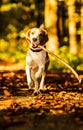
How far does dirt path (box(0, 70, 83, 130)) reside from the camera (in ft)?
24.2

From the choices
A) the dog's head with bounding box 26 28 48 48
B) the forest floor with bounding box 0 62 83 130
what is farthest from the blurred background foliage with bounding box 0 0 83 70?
the dog's head with bounding box 26 28 48 48

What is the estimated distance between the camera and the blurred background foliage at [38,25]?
23.0 meters

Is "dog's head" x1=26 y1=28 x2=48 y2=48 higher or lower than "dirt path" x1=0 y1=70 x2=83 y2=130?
higher

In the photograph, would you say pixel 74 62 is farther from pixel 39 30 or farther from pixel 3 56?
pixel 3 56

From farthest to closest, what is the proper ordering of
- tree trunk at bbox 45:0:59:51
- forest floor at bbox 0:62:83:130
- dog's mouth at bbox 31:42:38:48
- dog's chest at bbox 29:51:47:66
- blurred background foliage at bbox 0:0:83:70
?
tree trunk at bbox 45:0:59:51 → blurred background foliage at bbox 0:0:83:70 → dog's chest at bbox 29:51:47:66 → dog's mouth at bbox 31:42:38:48 → forest floor at bbox 0:62:83:130

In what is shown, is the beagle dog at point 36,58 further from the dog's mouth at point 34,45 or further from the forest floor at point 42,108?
the forest floor at point 42,108

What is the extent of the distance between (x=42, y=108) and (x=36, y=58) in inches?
73.7

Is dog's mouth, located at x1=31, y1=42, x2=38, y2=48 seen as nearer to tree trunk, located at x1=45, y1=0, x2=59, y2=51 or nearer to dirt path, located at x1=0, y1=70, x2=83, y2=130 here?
dirt path, located at x1=0, y1=70, x2=83, y2=130

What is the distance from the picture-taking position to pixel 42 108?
870 cm

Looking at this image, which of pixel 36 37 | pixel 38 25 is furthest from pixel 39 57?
pixel 38 25

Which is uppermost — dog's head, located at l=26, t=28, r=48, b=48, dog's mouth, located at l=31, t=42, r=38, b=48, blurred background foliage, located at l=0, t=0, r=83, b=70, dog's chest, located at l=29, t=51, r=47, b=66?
dog's head, located at l=26, t=28, r=48, b=48

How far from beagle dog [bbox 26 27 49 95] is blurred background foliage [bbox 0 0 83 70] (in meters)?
9.21

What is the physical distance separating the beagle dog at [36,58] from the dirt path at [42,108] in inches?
13.6

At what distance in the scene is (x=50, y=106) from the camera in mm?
9000
